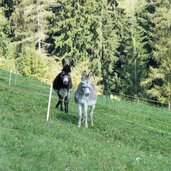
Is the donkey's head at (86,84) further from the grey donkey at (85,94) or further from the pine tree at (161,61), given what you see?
the pine tree at (161,61)

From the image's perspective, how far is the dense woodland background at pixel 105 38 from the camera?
2741 inches

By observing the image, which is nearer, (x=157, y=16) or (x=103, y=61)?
(x=157, y=16)

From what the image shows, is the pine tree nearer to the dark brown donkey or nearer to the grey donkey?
the dark brown donkey

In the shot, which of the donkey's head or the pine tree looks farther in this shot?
the pine tree

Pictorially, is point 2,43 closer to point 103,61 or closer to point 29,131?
point 103,61

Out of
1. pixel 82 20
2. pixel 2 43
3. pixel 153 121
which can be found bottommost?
pixel 153 121

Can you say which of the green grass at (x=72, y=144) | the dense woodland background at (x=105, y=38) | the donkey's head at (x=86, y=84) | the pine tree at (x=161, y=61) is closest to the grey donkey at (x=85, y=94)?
the donkey's head at (x=86, y=84)

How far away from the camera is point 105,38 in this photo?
85938 mm

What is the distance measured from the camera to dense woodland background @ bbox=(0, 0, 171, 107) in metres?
69.6

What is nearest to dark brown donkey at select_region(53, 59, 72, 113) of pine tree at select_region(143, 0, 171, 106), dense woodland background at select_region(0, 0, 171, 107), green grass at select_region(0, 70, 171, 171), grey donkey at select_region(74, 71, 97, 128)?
green grass at select_region(0, 70, 171, 171)

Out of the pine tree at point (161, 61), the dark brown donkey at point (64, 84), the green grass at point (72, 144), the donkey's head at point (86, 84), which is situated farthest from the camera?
the pine tree at point (161, 61)

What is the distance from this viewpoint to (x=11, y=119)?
1784cm

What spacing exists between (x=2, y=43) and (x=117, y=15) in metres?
26.1

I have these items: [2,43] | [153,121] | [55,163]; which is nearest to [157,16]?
[2,43]
